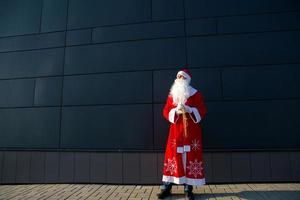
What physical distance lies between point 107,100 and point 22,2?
9.50 ft

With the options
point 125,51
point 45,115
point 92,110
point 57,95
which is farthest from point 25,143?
point 125,51

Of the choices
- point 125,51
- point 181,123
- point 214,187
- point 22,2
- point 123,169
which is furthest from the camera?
point 22,2

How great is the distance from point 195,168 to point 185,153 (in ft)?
0.81

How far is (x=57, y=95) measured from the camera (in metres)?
4.91

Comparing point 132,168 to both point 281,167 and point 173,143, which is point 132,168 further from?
point 281,167

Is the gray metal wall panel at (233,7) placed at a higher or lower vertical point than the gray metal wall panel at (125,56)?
higher

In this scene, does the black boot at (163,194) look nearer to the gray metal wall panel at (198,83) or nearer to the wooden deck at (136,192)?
the wooden deck at (136,192)

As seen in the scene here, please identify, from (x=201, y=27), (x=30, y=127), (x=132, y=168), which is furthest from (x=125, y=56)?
(x=30, y=127)

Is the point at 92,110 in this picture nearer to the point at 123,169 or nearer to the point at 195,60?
the point at 123,169

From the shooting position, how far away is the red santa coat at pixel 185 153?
3619 mm

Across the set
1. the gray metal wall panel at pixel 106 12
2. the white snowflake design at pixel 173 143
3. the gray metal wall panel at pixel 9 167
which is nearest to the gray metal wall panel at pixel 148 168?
the white snowflake design at pixel 173 143

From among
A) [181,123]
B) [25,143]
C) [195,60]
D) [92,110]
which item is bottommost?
[25,143]

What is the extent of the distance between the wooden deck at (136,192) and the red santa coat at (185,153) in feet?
1.02

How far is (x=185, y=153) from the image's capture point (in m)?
3.69
